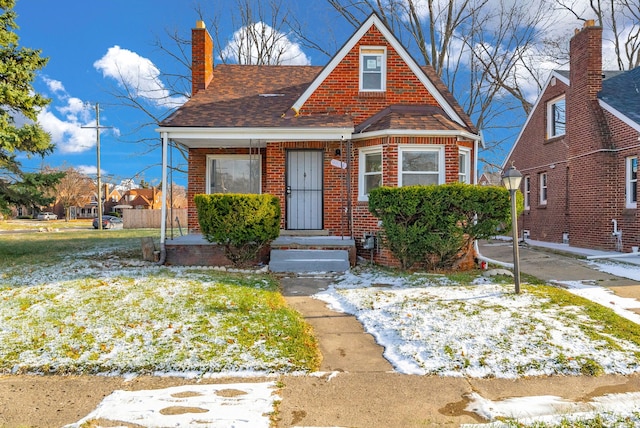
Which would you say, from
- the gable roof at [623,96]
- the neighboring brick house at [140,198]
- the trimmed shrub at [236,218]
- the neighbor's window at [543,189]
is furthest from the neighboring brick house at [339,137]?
the neighboring brick house at [140,198]

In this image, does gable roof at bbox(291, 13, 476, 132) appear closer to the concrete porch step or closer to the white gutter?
the white gutter

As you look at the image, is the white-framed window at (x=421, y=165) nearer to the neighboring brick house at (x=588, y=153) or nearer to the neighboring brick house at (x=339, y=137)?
the neighboring brick house at (x=339, y=137)

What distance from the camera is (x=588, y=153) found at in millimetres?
13414

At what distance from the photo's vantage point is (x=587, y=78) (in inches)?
531

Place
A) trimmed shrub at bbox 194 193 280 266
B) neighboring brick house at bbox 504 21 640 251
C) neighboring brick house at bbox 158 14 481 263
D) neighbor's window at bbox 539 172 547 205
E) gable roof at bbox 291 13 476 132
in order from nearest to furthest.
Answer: trimmed shrub at bbox 194 193 280 266, neighboring brick house at bbox 158 14 481 263, gable roof at bbox 291 13 476 132, neighboring brick house at bbox 504 21 640 251, neighbor's window at bbox 539 172 547 205

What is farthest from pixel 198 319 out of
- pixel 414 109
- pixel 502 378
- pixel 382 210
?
pixel 414 109

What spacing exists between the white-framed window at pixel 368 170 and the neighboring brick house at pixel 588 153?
25.3ft

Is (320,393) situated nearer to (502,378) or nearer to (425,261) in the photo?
(502,378)

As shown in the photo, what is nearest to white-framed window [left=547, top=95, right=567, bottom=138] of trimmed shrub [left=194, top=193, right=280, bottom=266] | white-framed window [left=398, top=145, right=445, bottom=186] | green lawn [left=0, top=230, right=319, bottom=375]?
white-framed window [left=398, top=145, right=445, bottom=186]

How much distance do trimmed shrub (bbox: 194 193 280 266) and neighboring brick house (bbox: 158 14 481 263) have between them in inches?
78.9

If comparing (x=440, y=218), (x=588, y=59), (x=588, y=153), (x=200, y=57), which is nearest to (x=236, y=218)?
(x=440, y=218)

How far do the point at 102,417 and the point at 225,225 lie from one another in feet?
18.5

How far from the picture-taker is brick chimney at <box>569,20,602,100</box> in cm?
1320

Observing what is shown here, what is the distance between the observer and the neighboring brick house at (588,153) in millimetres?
12344
